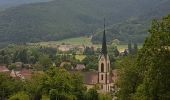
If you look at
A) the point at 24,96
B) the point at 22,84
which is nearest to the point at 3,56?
the point at 22,84

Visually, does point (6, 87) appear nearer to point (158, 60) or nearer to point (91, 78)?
point (91, 78)

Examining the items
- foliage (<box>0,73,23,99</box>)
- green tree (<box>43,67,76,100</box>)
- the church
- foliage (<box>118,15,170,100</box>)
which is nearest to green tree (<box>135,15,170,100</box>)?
foliage (<box>118,15,170,100</box>)

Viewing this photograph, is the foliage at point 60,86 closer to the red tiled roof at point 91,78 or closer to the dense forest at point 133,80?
the dense forest at point 133,80

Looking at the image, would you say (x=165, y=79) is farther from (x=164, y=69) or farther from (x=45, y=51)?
(x=45, y=51)

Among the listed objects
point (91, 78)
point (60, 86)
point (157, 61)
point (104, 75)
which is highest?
point (157, 61)

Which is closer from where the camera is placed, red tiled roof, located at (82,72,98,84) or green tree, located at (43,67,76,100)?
green tree, located at (43,67,76,100)

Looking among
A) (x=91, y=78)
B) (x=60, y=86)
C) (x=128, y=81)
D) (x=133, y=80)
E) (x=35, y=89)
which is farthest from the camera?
(x=91, y=78)

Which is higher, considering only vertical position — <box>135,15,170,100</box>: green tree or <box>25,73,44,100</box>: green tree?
<box>135,15,170,100</box>: green tree

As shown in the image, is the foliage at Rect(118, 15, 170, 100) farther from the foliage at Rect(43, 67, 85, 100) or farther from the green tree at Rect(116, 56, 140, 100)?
the foliage at Rect(43, 67, 85, 100)

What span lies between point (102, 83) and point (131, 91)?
127 feet

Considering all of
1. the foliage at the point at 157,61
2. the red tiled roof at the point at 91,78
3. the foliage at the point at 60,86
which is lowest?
the red tiled roof at the point at 91,78

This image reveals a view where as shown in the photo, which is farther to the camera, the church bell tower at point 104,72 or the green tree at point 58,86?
the church bell tower at point 104,72

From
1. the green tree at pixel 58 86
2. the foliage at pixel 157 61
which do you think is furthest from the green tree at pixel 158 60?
the green tree at pixel 58 86

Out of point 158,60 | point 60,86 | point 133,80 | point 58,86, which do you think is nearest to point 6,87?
point 58,86
